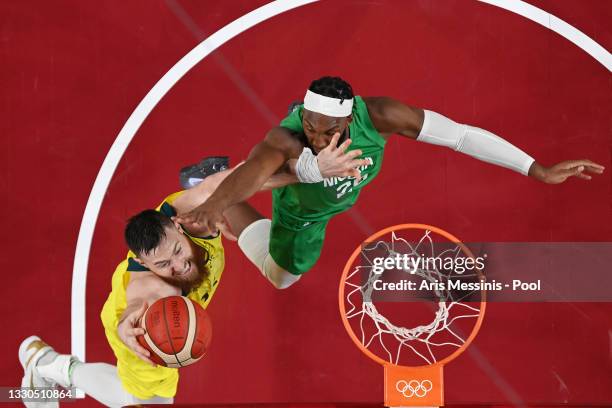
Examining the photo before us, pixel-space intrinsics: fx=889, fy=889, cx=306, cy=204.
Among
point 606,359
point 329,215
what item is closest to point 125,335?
point 329,215

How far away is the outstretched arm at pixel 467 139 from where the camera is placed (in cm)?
514

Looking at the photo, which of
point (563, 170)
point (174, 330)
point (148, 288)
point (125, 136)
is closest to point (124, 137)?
point (125, 136)

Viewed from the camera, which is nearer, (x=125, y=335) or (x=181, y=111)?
(x=125, y=335)

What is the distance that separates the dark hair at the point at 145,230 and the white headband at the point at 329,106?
3.81 feet

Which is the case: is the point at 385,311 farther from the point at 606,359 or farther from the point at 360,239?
the point at 606,359

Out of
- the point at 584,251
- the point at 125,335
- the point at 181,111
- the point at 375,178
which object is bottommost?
the point at 125,335

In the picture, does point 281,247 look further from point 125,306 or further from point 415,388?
point 415,388

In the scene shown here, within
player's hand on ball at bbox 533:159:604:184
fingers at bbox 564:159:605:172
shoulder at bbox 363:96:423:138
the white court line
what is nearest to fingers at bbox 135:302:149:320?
the white court line

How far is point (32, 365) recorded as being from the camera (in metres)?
5.51

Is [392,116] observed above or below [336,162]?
above

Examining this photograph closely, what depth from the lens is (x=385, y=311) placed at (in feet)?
17.5

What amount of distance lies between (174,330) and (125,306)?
57cm

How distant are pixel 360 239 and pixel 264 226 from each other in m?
0.59

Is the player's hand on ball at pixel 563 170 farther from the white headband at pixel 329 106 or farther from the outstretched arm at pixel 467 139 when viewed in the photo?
the white headband at pixel 329 106
